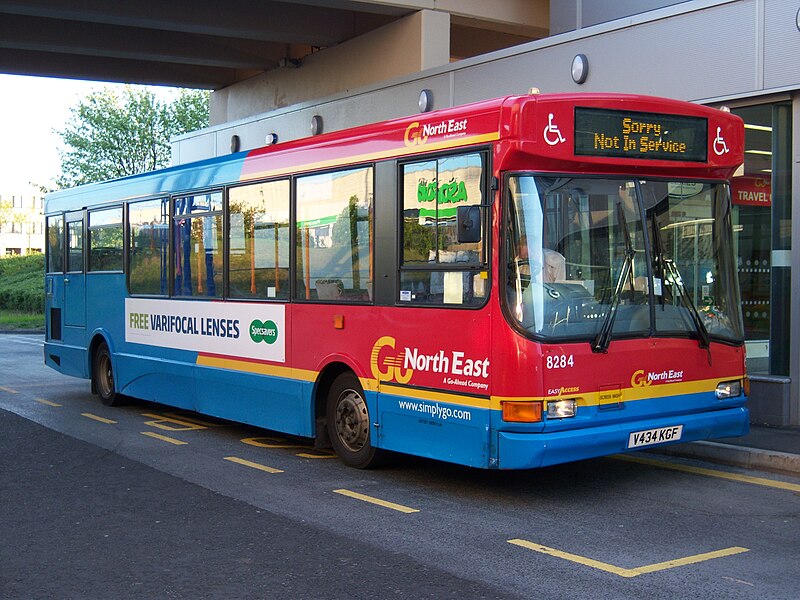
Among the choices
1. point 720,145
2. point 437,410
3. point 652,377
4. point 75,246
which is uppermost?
point 720,145

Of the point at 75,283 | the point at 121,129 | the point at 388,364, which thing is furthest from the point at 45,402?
the point at 121,129

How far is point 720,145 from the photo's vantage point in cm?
862

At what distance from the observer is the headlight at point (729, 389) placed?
336 inches

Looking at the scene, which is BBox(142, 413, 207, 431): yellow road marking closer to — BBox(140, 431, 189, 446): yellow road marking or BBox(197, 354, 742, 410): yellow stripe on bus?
BBox(140, 431, 189, 446): yellow road marking

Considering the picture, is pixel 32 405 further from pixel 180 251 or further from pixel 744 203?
pixel 744 203

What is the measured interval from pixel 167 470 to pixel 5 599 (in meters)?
3.77

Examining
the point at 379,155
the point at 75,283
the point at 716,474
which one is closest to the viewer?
the point at 379,155

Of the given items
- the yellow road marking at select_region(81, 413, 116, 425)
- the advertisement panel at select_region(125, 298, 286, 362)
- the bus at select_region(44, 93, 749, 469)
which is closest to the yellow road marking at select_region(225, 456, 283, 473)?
the bus at select_region(44, 93, 749, 469)

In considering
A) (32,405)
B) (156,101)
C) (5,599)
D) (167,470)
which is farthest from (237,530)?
(156,101)

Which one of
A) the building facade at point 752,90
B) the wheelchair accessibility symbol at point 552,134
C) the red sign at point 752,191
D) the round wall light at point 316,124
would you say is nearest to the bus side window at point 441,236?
the wheelchair accessibility symbol at point 552,134

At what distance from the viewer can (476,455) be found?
7762mm

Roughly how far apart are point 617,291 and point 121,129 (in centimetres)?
5174

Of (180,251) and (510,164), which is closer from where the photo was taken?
(510,164)

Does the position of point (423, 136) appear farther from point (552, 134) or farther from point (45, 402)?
point (45, 402)
